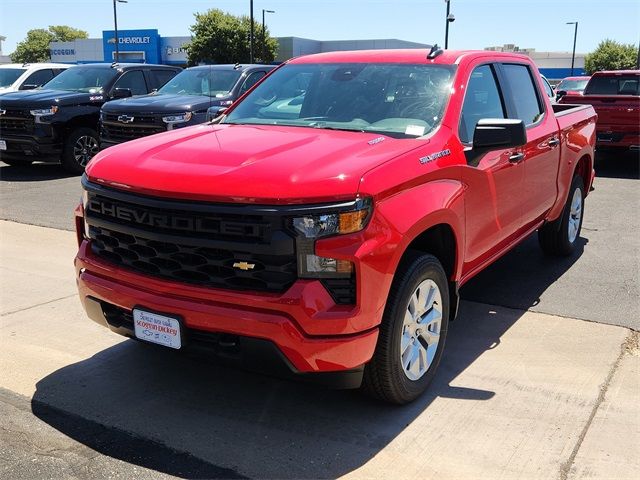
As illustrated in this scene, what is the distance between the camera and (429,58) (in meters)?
4.37

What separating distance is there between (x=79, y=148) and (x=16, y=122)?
A: 1.08 metres

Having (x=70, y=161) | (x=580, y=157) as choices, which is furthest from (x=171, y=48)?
(x=580, y=157)

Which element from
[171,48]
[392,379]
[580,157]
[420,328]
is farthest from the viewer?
[171,48]

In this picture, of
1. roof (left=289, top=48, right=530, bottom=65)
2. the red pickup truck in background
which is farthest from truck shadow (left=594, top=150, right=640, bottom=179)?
roof (left=289, top=48, right=530, bottom=65)

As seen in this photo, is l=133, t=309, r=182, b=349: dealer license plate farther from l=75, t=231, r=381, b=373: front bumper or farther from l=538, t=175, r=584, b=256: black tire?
l=538, t=175, r=584, b=256: black tire

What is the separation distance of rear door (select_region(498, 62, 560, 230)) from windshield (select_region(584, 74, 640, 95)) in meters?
8.47

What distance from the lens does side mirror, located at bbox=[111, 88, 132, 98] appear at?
1158 centimetres

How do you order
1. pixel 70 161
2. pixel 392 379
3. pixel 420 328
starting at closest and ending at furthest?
1. pixel 392 379
2. pixel 420 328
3. pixel 70 161

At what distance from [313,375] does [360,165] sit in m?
1.02

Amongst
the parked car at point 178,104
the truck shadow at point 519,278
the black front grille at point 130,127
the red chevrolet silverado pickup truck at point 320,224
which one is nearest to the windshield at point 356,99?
the red chevrolet silverado pickup truck at point 320,224

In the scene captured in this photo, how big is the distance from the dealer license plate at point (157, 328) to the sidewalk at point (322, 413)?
15.9 inches

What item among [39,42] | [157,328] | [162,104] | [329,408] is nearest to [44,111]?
[162,104]

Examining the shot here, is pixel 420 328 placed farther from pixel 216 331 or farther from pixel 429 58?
pixel 429 58

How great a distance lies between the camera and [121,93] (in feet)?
38.4
